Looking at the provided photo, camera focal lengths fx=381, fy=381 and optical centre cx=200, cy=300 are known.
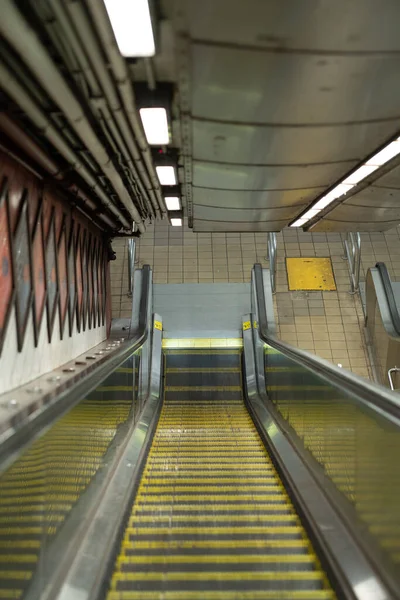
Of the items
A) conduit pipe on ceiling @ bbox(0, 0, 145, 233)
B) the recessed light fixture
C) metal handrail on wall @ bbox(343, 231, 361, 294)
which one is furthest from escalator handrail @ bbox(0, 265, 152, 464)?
metal handrail on wall @ bbox(343, 231, 361, 294)

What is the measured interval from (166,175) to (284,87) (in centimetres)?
164

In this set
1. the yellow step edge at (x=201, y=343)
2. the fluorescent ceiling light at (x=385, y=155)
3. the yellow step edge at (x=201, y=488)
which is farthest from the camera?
the yellow step edge at (x=201, y=343)

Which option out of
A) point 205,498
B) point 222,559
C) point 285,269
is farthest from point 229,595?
point 285,269

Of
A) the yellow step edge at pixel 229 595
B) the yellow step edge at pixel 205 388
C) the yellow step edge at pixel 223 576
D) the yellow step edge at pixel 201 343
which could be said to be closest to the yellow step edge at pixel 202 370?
the yellow step edge at pixel 205 388

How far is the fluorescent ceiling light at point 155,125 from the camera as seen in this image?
2.43m

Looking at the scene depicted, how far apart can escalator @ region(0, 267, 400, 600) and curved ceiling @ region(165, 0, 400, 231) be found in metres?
1.54

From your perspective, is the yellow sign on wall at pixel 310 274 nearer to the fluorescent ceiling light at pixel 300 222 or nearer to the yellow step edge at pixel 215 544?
the fluorescent ceiling light at pixel 300 222

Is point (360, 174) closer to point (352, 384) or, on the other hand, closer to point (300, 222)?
point (300, 222)

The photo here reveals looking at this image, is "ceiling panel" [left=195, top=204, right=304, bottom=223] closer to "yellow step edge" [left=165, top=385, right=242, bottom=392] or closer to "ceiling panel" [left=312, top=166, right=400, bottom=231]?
"ceiling panel" [left=312, top=166, right=400, bottom=231]

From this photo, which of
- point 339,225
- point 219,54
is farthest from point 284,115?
point 339,225

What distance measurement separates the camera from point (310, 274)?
932cm

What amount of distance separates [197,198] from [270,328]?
233cm

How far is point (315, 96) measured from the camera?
83.5 inches

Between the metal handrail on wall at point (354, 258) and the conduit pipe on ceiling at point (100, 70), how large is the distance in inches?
267
